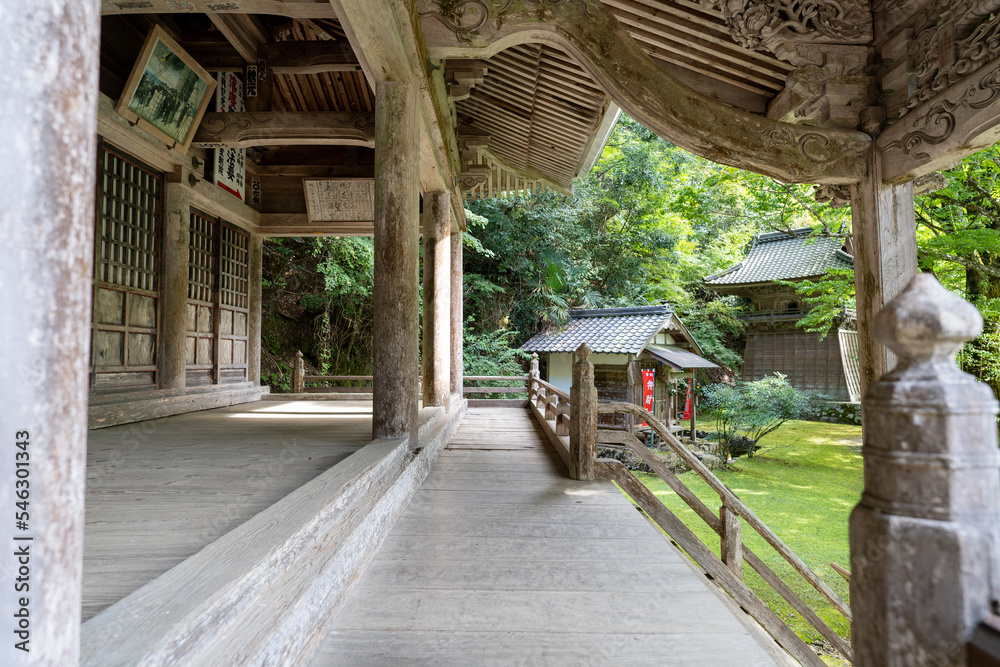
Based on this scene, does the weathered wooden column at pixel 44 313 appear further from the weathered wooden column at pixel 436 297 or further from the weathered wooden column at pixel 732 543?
the weathered wooden column at pixel 436 297

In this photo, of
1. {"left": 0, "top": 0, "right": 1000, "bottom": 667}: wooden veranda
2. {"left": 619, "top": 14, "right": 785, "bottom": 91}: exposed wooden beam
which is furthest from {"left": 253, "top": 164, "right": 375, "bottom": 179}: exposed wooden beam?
{"left": 619, "top": 14, "right": 785, "bottom": 91}: exposed wooden beam

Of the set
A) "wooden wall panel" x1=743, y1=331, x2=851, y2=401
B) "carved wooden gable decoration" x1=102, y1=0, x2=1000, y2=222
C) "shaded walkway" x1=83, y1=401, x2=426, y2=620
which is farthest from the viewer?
"wooden wall panel" x1=743, y1=331, x2=851, y2=401

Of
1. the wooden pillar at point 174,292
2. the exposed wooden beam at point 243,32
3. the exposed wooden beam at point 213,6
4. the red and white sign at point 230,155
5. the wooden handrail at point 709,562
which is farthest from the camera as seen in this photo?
the red and white sign at point 230,155

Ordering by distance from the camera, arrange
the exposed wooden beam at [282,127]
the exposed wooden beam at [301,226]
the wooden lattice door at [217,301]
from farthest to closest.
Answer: the exposed wooden beam at [301,226]
the wooden lattice door at [217,301]
the exposed wooden beam at [282,127]

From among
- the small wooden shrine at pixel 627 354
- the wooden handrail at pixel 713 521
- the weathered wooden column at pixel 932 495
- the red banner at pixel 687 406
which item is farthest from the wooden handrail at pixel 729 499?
the red banner at pixel 687 406

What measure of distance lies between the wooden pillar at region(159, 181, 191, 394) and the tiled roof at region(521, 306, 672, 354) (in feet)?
28.6

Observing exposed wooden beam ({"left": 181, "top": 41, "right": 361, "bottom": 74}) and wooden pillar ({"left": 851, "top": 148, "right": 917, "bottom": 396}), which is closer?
wooden pillar ({"left": 851, "top": 148, "right": 917, "bottom": 396})

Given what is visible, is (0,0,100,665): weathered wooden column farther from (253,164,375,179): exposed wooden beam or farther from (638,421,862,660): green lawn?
(253,164,375,179): exposed wooden beam

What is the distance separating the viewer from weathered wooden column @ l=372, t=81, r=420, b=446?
328 centimetres

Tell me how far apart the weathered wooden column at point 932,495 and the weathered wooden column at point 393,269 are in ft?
9.22

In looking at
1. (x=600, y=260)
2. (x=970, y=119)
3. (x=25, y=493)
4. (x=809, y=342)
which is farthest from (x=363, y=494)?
(x=809, y=342)

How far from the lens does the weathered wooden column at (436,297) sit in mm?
6109

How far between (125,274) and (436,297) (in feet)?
10.8

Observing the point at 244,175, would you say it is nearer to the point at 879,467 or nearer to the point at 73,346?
the point at 73,346
